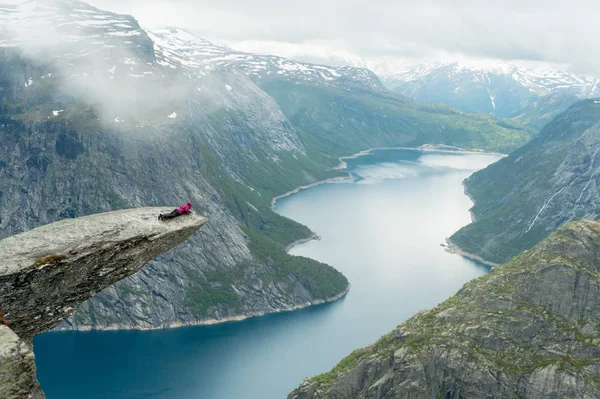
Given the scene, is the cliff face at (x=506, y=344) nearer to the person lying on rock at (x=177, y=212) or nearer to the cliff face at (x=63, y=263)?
the person lying on rock at (x=177, y=212)

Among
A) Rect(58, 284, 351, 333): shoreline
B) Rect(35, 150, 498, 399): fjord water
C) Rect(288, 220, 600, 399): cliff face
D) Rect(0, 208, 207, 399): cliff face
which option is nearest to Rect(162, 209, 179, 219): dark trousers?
Rect(0, 208, 207, 399): cliff face

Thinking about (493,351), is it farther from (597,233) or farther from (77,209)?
(77,209)

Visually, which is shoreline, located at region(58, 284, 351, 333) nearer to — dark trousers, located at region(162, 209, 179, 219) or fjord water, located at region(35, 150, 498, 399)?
fjord water, located at region(35, 150, 498, 399)

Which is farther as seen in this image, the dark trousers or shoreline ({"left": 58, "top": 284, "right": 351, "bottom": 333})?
shoreline ({"left": 58, "top": 284, "right": 351, "bottom": 333})

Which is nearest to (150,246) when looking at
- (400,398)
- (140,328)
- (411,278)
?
(400,398)

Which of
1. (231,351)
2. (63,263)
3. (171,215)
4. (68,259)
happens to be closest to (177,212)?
(171,215)

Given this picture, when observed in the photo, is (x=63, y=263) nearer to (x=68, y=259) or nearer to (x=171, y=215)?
(x=68, y=259)
